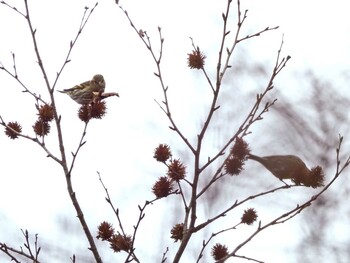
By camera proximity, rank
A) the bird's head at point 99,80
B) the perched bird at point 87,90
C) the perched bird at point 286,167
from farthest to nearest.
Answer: the bird's head at point 99,80 → the perched bird at point 87,90 → the perched bird at point 286,167

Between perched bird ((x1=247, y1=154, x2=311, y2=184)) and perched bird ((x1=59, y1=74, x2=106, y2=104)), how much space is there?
105cm

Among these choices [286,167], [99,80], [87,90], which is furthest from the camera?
[99,80]

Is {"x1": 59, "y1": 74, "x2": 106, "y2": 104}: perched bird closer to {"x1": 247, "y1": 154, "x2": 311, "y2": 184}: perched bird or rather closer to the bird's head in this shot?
the bird's head

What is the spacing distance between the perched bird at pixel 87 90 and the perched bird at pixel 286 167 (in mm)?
1047

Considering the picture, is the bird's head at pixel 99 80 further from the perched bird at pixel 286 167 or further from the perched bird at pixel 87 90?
the perched bird at pixel 286 167

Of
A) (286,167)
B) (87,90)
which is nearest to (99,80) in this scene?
(87,90)

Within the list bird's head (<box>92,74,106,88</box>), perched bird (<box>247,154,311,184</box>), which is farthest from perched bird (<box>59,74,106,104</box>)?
perched bird (<box>247,154,311,184</box>)

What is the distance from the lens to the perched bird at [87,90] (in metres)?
3.81

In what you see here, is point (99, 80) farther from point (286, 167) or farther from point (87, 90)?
point (286, 167)

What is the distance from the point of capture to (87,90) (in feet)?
12.8

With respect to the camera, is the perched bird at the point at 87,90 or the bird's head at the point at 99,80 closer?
the perched bird at the point at 87,90

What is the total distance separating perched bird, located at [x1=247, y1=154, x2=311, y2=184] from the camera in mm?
3387

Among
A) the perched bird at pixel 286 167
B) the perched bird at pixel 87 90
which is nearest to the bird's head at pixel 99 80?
the perched bird at pixel 87 90

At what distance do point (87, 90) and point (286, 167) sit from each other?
51.9 inches
